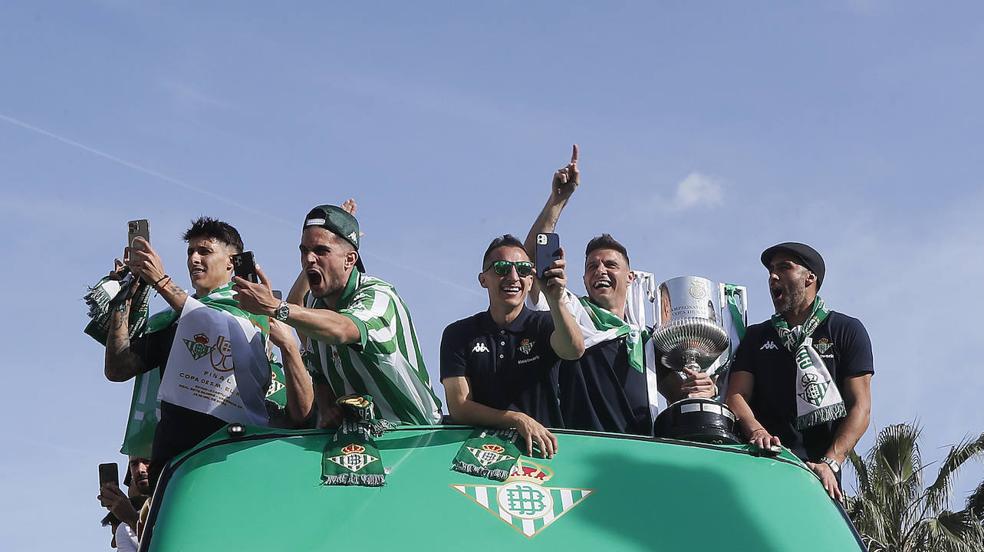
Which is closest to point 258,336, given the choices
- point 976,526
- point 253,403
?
point 253,403

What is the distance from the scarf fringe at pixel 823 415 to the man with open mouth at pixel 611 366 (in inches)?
24.2

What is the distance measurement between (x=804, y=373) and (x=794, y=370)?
0.09m

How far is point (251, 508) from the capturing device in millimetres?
3883

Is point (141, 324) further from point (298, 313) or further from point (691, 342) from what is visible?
point (691, 342)

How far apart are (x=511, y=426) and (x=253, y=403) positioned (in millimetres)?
1469

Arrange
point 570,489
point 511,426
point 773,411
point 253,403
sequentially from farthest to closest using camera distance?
point 773,411 < point 253,403 < point 511,426 < point 570,489

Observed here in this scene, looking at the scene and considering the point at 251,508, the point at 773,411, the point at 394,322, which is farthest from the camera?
the point at 773,411

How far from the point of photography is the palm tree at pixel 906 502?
19.9 metres

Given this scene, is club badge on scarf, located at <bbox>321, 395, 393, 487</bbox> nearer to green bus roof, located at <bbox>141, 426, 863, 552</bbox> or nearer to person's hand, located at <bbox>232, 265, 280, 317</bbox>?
green bus roof, located at <bbox>141, 426, 863, 552</bbox>

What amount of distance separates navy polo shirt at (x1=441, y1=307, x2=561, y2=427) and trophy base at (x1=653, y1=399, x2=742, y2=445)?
2.90 ft

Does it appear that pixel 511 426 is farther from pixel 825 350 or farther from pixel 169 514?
pixel 825 350

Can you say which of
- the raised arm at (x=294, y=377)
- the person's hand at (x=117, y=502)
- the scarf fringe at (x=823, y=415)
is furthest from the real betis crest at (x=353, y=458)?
the scarf fringe at (x=823, y=415)

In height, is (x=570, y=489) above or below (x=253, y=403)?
below

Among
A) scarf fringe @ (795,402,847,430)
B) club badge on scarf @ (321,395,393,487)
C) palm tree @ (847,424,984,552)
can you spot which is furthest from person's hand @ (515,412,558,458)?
palm tree @ (847,424,984,552)
